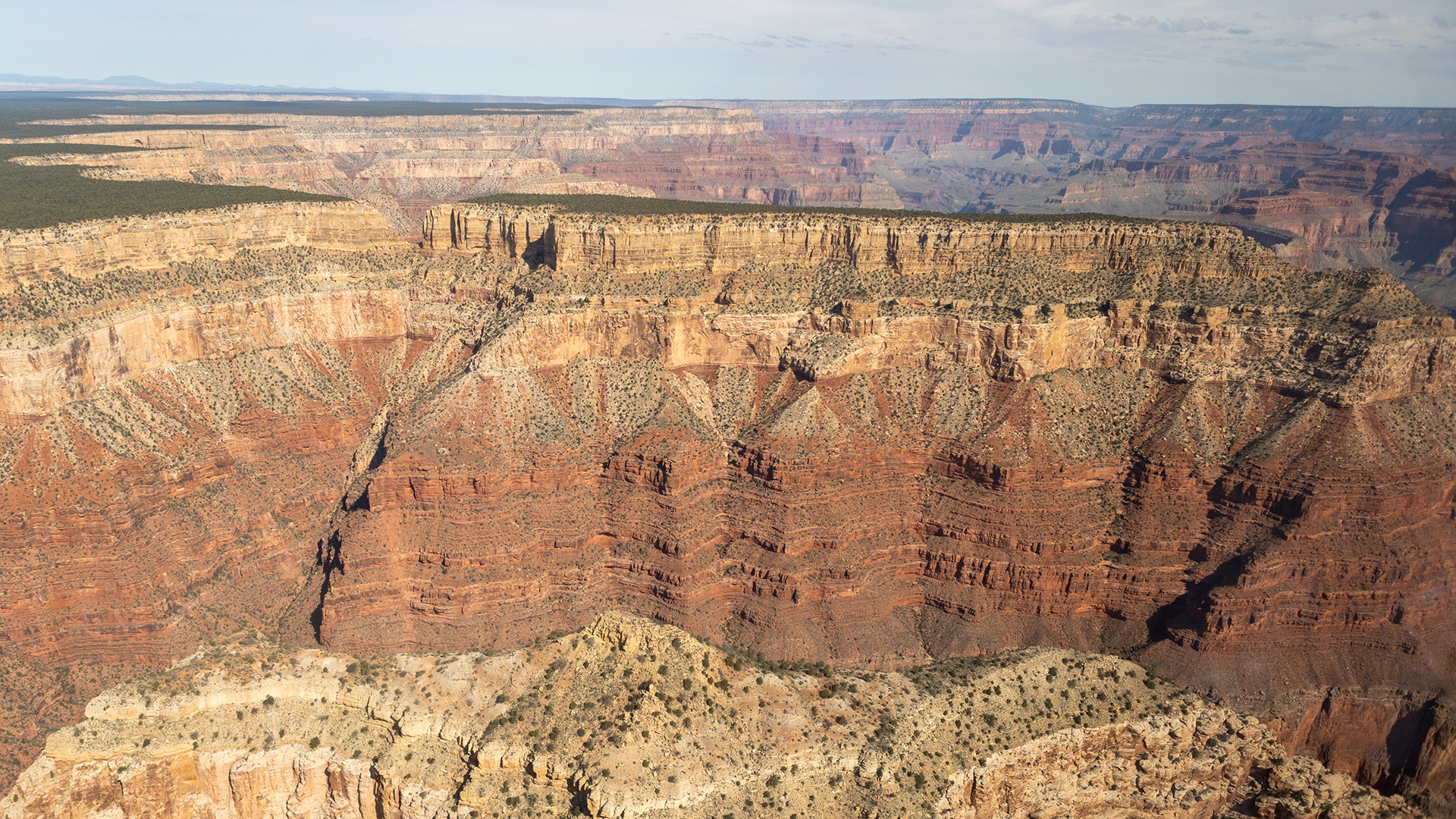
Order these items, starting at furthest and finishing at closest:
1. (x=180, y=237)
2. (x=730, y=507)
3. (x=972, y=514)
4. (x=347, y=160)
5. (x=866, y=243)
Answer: (x=347, y=160) → (x=866, y=243) → (x=180, y=237) → (x=730, y=507) → (x=972, y=514)

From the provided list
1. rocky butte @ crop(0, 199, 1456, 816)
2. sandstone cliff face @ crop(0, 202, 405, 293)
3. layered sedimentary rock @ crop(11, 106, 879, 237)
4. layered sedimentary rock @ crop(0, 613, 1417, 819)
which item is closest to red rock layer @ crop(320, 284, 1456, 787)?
rocky butte @ crop(0, 199, 1456, 816)

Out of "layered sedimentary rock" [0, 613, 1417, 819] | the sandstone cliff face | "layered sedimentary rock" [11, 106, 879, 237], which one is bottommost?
"layered sedimentary rock" [0, 613, 1417, 819]

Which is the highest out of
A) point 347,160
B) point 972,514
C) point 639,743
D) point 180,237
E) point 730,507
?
point 347,160

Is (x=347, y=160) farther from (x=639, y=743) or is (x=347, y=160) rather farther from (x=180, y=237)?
(x=639, y=743)

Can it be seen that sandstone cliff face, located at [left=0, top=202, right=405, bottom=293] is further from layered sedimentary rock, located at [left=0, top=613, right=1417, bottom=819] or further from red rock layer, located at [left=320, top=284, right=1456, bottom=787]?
layered sedimentary rock, located at [left=0, top=613, right=1417, bottom=819]

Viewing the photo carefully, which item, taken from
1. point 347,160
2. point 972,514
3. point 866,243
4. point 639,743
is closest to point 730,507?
point 972,514

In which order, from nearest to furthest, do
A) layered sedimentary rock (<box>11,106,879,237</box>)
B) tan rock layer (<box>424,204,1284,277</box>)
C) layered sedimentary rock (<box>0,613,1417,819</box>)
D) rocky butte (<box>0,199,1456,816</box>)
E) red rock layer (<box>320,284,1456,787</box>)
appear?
layered sedimentary rock (<box>0,613,1417,819</box>) < rocky butte (<box>0,199,1456,816</box>) < red rock layer (<box>320,284,1456,787</box>) < tan rock layer (<box>424,204,1284,277</box>) < layered sedimentary rock (<box>11,106,879,237</box>)
